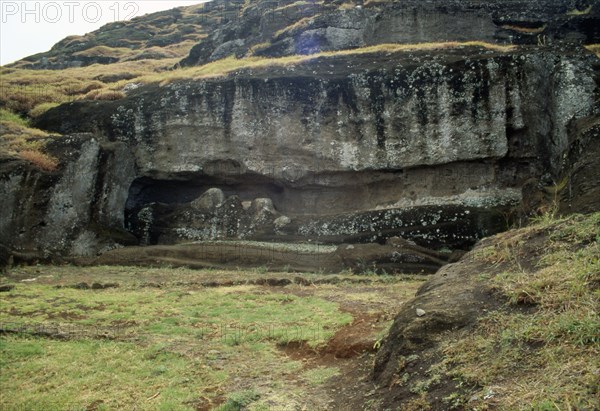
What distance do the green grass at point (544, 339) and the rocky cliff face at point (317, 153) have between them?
39.1ft

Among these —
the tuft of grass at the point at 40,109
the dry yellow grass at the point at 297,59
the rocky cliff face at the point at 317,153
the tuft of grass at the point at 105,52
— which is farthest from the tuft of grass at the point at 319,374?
the tuft of grass at the point at 105,52

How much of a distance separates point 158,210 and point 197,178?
6.46ft

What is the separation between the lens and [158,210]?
2281 cm

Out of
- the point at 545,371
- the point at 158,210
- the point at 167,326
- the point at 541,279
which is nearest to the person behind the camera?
the point at 545,371

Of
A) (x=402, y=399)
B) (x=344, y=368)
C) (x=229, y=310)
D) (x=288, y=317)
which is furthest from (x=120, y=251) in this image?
(x=402, y=399)

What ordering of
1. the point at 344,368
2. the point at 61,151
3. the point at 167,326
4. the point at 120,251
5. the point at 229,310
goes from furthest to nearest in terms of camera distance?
the point at 61,151 < the point at 120,251 < the point at 229,310 < the point at 167,326 < the point at 344,368

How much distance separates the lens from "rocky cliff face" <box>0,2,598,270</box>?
64.5 ft

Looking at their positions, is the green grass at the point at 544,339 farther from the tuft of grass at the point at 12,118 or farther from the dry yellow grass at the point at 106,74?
the tuft of grass at the point at 12,118

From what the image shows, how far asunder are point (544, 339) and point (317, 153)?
54.8 ft

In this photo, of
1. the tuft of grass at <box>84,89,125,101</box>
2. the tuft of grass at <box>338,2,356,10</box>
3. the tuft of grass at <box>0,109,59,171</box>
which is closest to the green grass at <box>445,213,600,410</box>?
the tuft of grass at <box>0,109,59,171</box>

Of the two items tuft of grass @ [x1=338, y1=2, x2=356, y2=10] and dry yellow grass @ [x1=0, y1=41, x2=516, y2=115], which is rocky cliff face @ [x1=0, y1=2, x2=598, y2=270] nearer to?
dry yellow grass @ [x1=0, y1=41, x2=516, y2=115]

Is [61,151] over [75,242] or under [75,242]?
over

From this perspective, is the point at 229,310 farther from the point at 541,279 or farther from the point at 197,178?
the point at 197,178

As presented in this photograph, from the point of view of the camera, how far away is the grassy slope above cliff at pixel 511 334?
4805 millimetres
